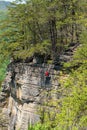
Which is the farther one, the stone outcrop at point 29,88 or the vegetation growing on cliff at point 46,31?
the stone outcrop at point 29,88

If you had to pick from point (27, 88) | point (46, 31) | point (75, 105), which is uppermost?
point (46, 31)

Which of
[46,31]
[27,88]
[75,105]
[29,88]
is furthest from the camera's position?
[46,31]

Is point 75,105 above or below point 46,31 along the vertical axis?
below

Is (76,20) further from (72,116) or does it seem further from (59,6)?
(72,116)

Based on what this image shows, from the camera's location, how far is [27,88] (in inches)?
1219

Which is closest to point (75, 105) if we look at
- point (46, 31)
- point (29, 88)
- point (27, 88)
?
point (29, 88)

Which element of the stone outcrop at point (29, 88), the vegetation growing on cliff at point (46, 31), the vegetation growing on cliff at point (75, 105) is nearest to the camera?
the vegetation growing on cliff at point (75, 105)

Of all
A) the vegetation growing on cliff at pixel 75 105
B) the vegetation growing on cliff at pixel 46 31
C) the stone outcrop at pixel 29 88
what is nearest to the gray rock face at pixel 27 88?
the stone outcrop at pixel 29 88

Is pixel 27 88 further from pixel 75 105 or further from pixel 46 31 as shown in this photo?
pixel 75 105

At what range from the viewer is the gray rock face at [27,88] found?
1164 inches

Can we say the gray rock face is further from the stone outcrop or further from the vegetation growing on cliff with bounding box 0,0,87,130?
the vegetation growing on cliff with bounding box 0,0,87,130

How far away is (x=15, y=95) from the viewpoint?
34.0 m

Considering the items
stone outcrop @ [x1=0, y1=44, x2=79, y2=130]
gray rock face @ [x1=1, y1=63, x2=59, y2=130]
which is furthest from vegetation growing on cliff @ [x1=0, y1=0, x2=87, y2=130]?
gray rock face @ [x1=1, y1=63, x2=59, y2=130]

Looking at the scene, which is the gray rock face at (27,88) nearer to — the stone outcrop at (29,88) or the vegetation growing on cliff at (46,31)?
the stone outcrop at (29,88)
